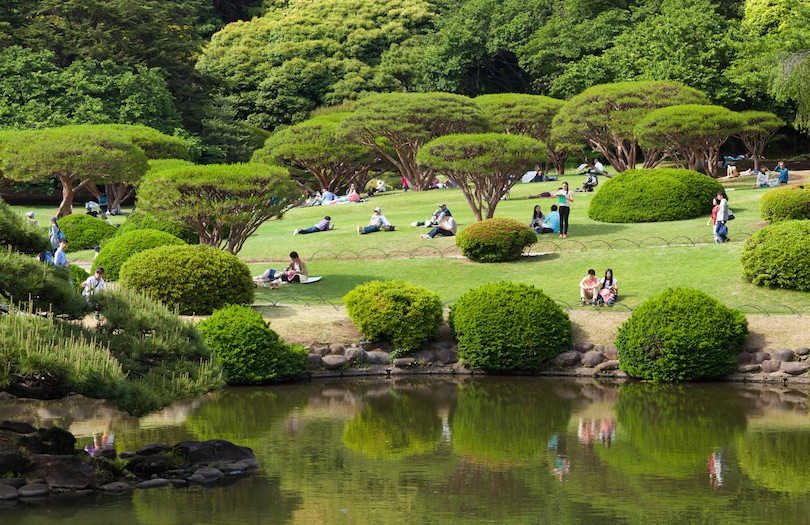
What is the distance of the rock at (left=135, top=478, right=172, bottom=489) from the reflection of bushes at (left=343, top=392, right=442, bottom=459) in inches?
115

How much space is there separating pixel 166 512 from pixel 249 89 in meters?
62.3

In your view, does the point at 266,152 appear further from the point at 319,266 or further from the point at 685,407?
the point at 685,407

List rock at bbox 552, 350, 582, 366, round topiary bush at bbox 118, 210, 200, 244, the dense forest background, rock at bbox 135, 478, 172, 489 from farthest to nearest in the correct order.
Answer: the dense forest background
round topiary bush at bbox 118, 210, 200, 244
rock at bbox 552, 350, 582, 366
rock at bbox 135, 478, 172, 489

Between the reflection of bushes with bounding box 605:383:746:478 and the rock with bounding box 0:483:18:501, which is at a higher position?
the rock with bounding box 0:483:18:501

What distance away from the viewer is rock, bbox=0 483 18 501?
12.4 metres

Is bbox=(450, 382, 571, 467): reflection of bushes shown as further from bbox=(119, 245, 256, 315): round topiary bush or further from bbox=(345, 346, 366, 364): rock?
bbox=(119, 245, 256, 315): round topiary bush

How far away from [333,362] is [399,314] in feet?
5.36

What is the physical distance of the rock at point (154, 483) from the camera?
13111 millimetres

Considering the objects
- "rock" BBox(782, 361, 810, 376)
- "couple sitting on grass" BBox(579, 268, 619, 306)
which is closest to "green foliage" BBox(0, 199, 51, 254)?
"rock" BBox(782, 361, 810, 376)

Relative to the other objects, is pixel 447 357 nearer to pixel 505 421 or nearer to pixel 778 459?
pixel 505 421

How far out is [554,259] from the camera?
2981cm

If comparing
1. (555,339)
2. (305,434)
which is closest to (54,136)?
(555,339)

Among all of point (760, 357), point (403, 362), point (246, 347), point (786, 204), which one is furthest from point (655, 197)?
point (246, 347)

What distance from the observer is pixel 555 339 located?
876 inches
